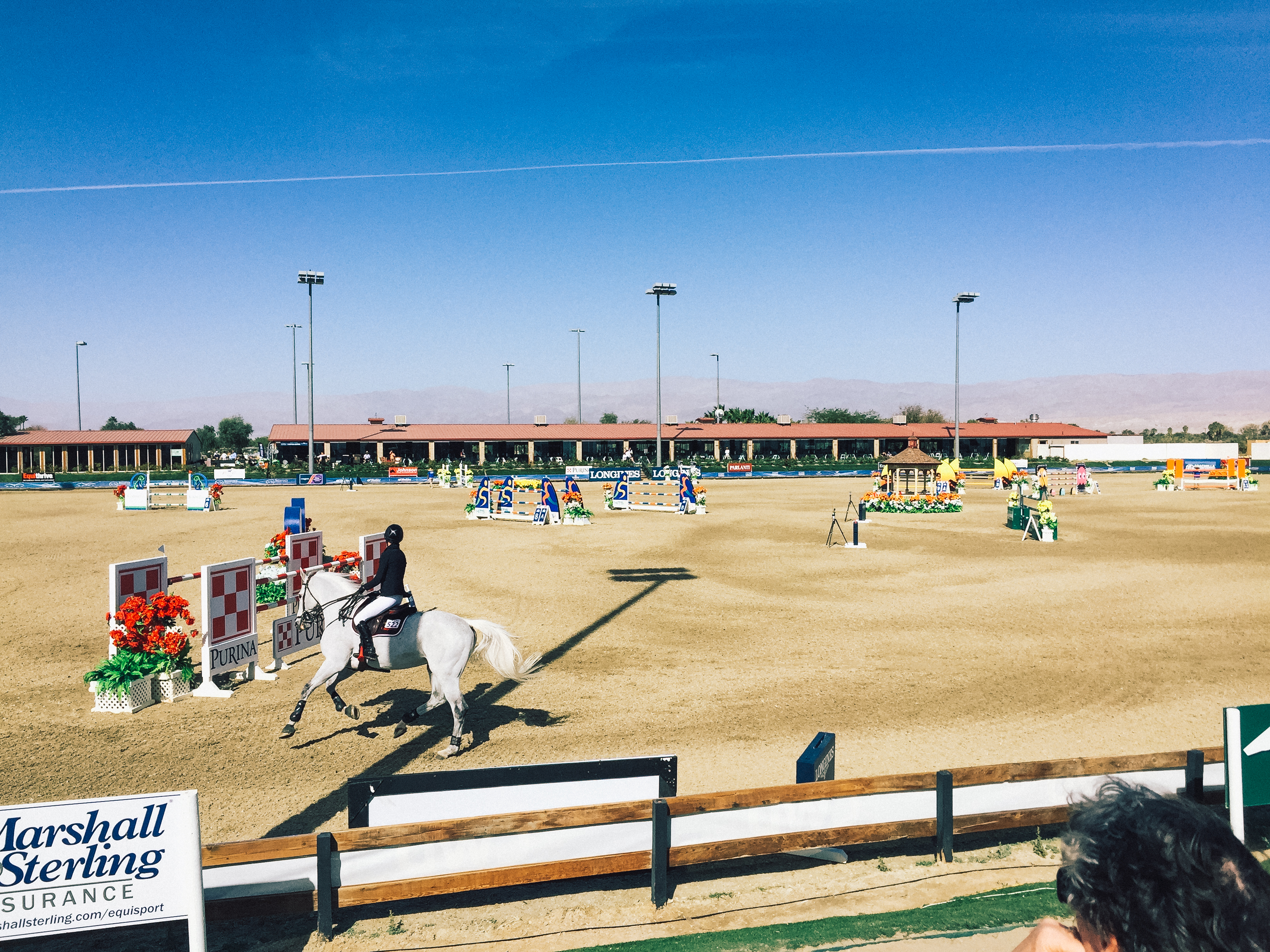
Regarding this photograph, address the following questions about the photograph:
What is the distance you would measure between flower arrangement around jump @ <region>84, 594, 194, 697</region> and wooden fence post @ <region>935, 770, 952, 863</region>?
966 centimetres

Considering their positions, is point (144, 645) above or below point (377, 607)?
below

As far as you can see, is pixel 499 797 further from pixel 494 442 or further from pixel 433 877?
pixel 494 442

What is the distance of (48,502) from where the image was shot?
4500 cm

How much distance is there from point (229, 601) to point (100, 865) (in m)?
7.58

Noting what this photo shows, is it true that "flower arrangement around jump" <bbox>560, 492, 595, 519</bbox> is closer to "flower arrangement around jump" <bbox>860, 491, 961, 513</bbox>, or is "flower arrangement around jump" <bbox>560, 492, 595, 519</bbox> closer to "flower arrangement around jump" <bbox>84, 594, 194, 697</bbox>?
"flower arrangement around jump" <bbox>860, 491, 961, 513</bbox>

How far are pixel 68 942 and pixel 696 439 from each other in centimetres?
7722

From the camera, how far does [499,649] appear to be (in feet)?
29.5

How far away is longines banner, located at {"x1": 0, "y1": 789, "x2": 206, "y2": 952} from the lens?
14.4ft

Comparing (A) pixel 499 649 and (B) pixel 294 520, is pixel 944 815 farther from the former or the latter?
(B) pixel 294 520

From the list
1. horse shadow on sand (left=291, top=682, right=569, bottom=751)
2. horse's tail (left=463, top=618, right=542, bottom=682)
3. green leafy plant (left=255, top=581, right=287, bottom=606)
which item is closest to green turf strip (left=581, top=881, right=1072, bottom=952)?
horse's tail (left=463, top=618, right=542, bottom=682)

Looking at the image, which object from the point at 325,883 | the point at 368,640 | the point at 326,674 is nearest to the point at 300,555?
the point at 326,674

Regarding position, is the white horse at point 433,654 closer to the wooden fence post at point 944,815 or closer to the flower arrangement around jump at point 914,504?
the wooden fence post at point 944,815

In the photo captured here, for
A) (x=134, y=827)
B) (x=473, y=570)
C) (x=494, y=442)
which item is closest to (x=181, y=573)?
(x=473, y=570)

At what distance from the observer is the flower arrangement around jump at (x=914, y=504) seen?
37281 mm
